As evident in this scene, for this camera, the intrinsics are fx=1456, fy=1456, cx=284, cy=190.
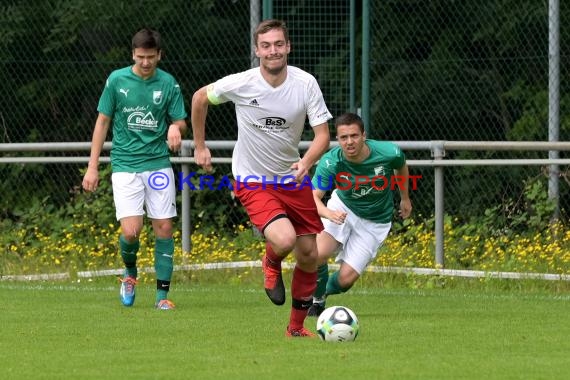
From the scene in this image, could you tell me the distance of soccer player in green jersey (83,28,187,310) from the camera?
1116 centimetres

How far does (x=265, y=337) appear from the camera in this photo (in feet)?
30.0

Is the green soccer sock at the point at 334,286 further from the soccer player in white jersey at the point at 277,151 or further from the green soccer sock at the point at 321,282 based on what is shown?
the soccer player in white jersey at the point at 277,151

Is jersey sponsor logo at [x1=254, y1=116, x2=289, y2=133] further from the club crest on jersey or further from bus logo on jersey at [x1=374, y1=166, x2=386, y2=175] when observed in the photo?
the club crest on jersey

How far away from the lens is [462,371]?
7477mm

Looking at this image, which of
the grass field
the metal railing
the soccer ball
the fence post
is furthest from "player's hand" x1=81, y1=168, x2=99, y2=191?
the fence post

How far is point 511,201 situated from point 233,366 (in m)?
7.22

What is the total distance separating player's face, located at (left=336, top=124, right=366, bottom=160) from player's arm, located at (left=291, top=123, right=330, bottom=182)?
134 cm

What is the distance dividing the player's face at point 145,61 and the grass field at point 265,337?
71.5 inches

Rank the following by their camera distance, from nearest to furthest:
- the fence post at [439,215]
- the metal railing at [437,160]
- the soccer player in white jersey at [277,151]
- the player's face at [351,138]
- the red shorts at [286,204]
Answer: the soccer player in white jersey at [277,151]
the red shorts at [286,204]
the player's face at [351,138]
the metal railing at [437,160]
the fence post at [439,215]

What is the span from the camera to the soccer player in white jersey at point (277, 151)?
9086 millimetres

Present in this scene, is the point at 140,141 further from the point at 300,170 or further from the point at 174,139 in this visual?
the point at 300,170

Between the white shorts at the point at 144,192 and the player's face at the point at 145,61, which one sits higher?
the player's face at the point at 145,61

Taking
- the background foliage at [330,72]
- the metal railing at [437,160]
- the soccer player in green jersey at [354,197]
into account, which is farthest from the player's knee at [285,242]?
the background foliage at [330,72]

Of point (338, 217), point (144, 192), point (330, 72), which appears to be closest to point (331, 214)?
point (338, 217)
